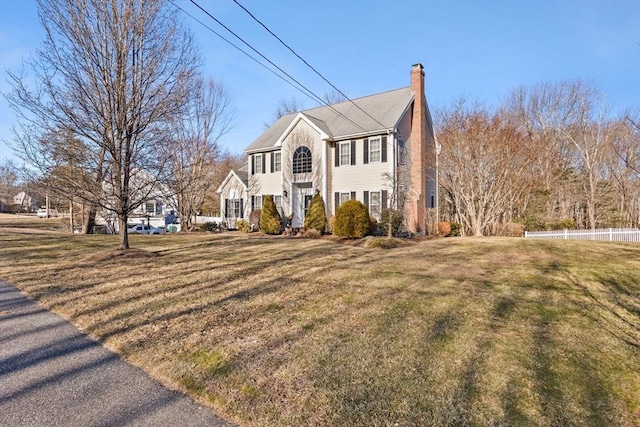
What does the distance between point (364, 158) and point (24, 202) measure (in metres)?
82.7

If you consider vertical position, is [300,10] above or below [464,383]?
above

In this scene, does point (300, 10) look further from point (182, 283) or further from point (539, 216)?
point (539, 216)

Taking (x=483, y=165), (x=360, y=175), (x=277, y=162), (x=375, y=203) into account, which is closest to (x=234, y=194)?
(x=277, y=162)

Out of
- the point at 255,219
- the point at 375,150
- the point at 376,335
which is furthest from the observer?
the point at 255,219

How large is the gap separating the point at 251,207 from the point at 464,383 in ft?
73.3

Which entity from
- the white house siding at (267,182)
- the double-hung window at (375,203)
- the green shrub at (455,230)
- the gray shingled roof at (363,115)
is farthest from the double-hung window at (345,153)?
the green shrub at (455,230)

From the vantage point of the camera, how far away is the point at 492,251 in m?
10.9

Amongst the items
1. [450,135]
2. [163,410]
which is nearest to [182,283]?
[163,410]

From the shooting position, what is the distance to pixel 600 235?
14.9 m

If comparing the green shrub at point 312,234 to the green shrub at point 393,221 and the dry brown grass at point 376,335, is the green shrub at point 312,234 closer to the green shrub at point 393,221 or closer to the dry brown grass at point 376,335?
the green shrub at point 393,221

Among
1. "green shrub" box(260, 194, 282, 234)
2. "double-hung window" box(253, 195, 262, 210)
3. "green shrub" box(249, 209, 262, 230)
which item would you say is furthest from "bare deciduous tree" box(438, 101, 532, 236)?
"double-hung window" box(253, 195, 262, 210)

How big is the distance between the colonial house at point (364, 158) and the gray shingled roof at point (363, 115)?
54mm

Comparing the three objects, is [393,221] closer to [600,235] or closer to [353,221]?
[353,221]

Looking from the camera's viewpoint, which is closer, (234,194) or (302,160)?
(302,160)
